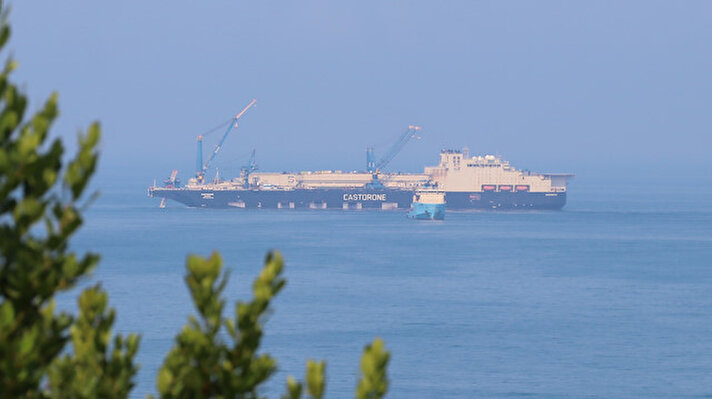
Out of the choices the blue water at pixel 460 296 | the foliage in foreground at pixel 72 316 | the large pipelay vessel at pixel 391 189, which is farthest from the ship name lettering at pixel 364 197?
the foliage in foreground at pixel 72 316

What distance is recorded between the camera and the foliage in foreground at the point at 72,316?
7.03m

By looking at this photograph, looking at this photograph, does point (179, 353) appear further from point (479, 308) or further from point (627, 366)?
point (479, 308)

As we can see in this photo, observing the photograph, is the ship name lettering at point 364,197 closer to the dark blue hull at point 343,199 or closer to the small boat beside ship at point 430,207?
the dark blue hull at point 343,199

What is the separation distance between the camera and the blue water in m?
39.5

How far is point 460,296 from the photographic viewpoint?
5888cm

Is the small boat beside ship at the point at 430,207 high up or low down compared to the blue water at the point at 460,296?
up

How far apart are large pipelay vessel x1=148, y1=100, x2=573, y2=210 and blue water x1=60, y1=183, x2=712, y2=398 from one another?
7.35m

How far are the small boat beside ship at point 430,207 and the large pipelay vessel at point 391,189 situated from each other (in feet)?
20.8

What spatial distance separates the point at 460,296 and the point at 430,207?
54.2 metres

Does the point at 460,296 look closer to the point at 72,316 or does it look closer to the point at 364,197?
the point at 72,316

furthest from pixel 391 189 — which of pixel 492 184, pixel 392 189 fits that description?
pixel 492 184

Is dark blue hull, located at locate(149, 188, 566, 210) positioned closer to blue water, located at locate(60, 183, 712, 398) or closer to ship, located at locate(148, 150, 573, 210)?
ship, located at locate(148, 150, 573, 210)

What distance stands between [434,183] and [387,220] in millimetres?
10913

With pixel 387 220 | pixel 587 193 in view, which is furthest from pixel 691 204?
pixel 387 220
